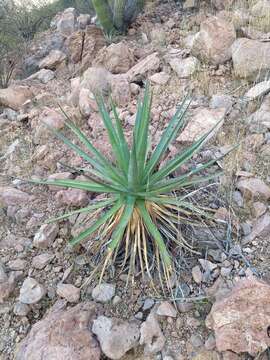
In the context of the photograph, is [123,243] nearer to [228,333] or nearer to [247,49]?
[228,333]

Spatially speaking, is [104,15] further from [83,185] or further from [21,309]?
[21,309]

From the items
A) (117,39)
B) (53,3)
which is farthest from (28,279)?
(53,3)

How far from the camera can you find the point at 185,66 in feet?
12.4

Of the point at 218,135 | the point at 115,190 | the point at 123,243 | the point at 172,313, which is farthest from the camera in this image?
the point at 218,135

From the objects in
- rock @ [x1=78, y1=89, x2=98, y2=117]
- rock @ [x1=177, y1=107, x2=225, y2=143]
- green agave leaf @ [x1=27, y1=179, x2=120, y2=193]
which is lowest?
rock @ [x1=78, y1=89, x2=98, y2=117]

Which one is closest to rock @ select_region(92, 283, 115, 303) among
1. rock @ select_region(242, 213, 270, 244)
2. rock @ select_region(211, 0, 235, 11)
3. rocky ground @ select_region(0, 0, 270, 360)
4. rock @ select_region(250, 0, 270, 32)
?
rocky ground @ select_region(0, 0, 270, 360)

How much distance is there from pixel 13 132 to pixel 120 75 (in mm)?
1180

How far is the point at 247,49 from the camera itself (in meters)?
3.50

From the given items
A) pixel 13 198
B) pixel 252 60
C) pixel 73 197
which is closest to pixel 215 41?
pixel 252 60

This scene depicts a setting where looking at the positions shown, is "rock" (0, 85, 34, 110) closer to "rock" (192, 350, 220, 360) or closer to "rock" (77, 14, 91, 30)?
"rock" (77, 14, 91, 30)

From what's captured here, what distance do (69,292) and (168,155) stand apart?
1.16m

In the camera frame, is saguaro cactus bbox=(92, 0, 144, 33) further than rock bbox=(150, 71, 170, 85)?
Yes

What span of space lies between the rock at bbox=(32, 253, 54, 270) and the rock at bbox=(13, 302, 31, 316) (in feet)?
0.86

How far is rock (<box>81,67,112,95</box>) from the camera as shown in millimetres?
3863
